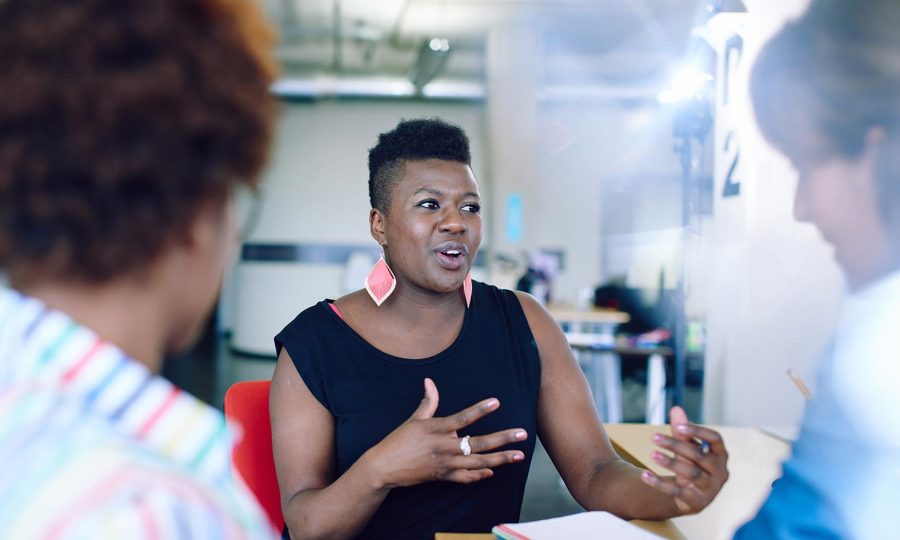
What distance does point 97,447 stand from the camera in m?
0.48

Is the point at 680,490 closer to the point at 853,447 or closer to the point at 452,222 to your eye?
the point at 853,447

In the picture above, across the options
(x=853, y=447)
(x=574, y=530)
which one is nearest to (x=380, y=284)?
(x=574, y=530)

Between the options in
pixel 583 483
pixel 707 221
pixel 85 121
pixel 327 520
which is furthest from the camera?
pixel 707 221

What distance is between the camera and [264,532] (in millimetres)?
547

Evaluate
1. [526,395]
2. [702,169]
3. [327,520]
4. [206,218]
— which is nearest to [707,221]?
[702,169]

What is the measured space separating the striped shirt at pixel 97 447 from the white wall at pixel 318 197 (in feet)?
25.2

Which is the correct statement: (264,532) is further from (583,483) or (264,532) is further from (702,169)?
(702,169)

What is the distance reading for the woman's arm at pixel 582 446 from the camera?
126 cm

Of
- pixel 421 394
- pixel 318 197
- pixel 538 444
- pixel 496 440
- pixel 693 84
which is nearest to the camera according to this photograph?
pixel 496 440

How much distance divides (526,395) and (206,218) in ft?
3.38

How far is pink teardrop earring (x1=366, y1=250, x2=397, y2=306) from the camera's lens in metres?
1.54

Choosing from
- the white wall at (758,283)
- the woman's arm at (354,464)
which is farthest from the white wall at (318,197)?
the woman's arm at (354,464)

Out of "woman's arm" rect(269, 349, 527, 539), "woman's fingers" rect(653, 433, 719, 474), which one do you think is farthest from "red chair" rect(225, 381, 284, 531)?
"woman's fingers" rect(653, 433, 719, 474)

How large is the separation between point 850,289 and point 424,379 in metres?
0.79
